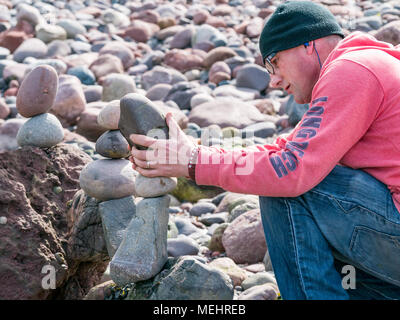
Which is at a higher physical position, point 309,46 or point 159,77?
point 309,46

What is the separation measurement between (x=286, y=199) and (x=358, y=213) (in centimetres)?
31

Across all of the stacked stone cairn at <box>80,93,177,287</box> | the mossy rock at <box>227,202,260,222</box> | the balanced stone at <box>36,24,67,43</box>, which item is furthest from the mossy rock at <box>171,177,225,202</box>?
the balanced stone at <box>36,24,67,43</box>

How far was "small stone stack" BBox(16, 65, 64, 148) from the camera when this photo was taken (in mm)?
3557

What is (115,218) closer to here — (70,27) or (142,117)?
(142,117)

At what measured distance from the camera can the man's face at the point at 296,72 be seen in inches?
102

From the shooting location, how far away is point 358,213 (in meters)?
2.34

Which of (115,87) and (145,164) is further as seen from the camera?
(115,87)

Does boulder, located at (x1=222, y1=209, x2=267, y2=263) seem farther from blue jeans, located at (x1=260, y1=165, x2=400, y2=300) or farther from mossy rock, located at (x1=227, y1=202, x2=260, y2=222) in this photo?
blue jeans, located at (x1=260, y1=165, x2=400, y2=300)

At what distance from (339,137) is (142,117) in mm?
1009

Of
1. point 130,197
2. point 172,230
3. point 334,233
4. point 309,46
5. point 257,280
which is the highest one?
point 309,46

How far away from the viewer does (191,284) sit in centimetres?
268

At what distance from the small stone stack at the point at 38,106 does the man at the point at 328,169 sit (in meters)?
1.21

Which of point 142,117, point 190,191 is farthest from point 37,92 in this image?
point 190,191
